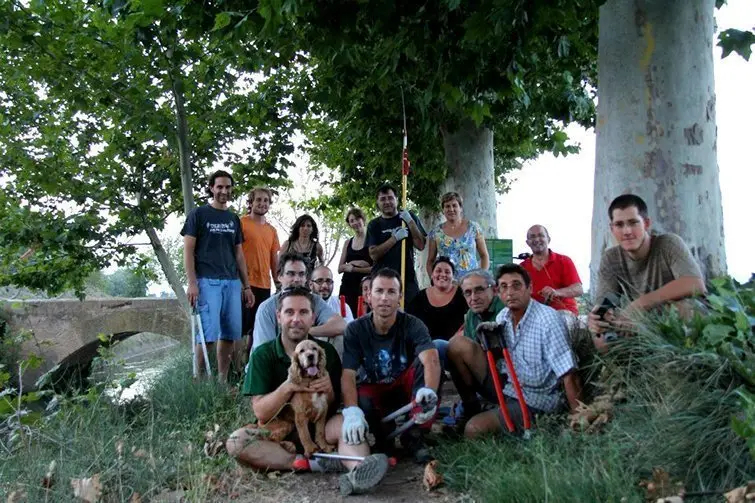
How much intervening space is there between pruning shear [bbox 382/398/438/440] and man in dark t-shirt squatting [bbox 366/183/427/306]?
264 centimetres

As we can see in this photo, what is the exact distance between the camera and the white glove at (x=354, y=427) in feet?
13.3

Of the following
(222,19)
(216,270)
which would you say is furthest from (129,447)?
(222,19)

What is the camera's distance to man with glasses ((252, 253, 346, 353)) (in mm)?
5227

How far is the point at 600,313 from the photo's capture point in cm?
400

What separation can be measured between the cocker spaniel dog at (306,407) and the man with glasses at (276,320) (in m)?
0.96

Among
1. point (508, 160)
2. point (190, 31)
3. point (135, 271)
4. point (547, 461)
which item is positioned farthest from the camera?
point (508, 160)

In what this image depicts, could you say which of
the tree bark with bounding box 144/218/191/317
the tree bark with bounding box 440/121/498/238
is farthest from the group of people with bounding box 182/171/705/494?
the tree bark with bounding box 440/121/498/238

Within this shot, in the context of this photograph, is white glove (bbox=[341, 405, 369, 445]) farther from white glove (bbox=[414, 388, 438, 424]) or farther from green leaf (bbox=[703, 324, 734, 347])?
green leaf (bbox=[703, 324, 734, 347])

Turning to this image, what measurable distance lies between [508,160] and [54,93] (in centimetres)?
1231

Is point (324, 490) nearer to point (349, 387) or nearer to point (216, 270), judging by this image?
point (349, 387)

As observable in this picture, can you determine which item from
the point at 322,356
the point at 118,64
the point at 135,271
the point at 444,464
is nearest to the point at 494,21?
the point at 322,356

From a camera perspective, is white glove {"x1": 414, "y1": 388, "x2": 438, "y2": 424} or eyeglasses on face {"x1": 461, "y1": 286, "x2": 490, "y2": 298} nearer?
white glove {"x1": 414, "y1": 388, "x2": 438, "y2": 424}

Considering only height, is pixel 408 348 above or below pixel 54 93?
below

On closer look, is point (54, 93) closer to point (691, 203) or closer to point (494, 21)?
point (494, 21)
